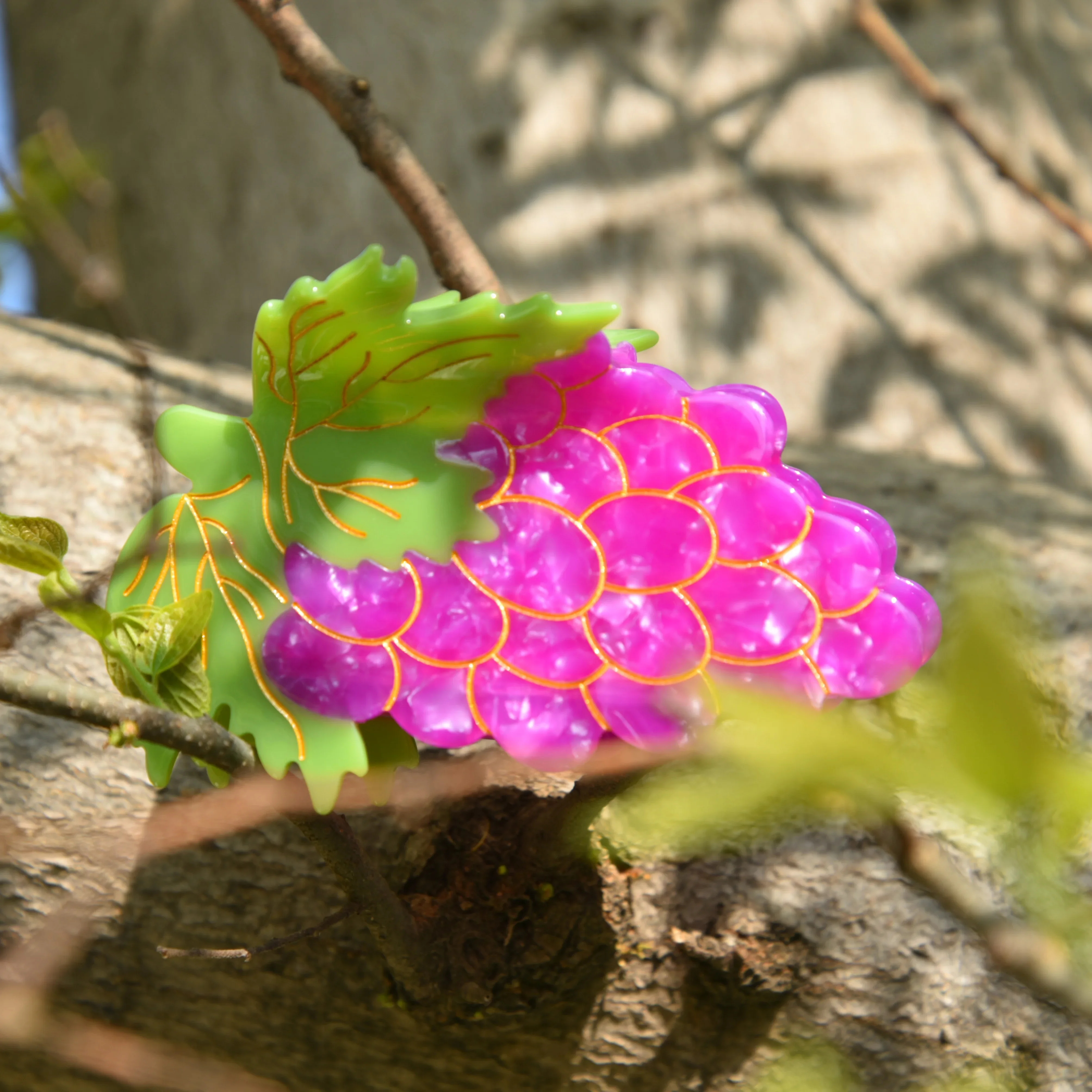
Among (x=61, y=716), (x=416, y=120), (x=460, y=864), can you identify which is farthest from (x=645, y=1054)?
(x=416, y=120)

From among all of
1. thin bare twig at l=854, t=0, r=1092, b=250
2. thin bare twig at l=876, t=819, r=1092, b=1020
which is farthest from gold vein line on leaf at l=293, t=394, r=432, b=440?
thin bare twig at l=854, t=0, r=1092, b=250

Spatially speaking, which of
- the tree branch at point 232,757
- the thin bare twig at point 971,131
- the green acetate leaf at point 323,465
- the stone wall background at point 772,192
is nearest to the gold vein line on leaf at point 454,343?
the green acetate leaf at point 323,465

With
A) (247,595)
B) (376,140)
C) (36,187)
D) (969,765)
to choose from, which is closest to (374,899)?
(247,595)

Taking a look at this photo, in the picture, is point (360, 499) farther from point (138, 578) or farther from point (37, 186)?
point (37, 186)

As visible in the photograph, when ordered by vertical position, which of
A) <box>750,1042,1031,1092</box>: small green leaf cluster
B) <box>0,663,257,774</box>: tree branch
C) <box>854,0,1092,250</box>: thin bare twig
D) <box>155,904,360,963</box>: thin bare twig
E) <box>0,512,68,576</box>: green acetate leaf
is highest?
<box>854,0,1092,250</box>: thin bare twig

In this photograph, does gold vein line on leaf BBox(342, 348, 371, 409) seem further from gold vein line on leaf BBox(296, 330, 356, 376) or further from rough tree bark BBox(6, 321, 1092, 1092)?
rough tree bark BBox(6, 321, 1092, 1092)
